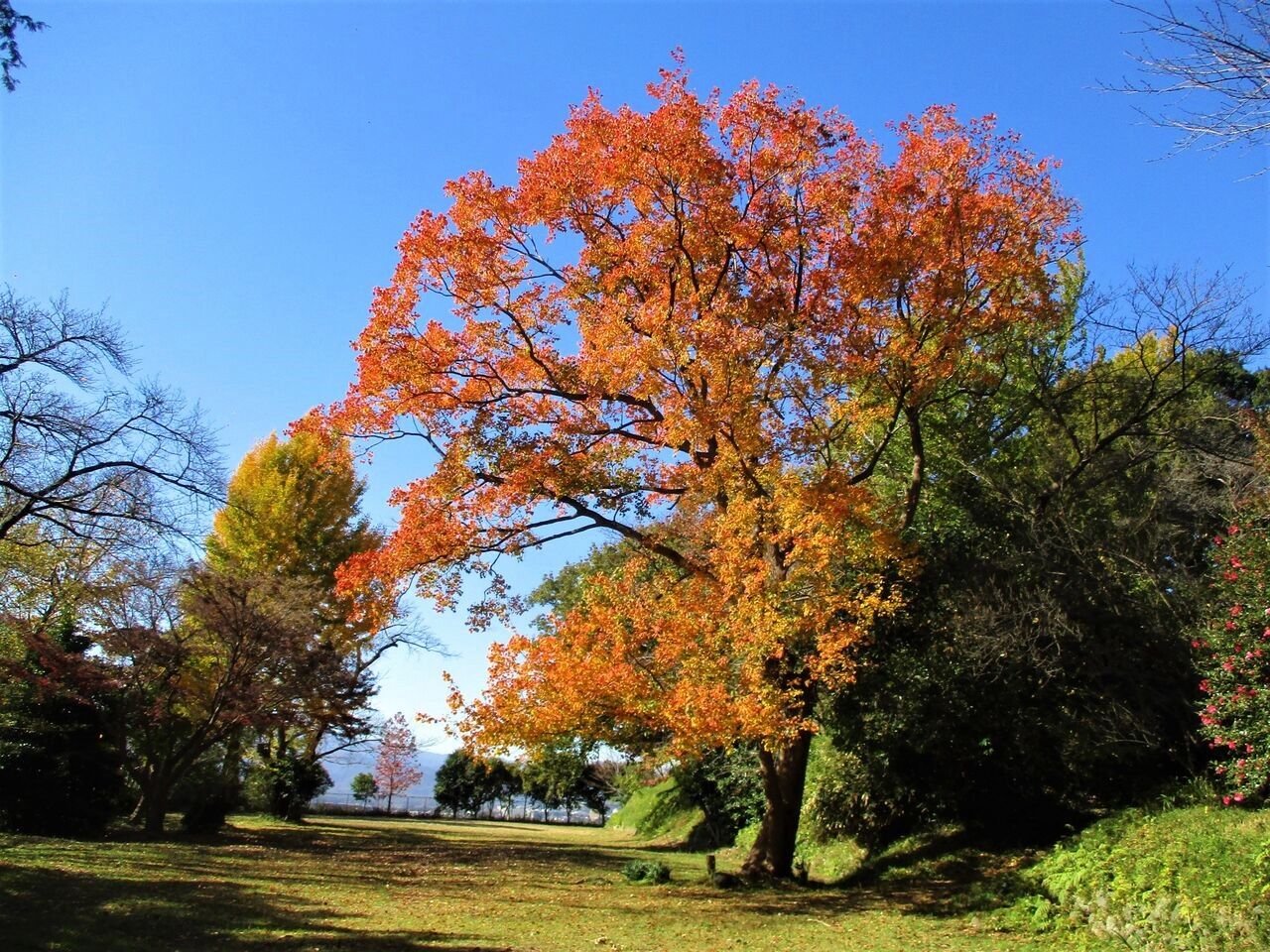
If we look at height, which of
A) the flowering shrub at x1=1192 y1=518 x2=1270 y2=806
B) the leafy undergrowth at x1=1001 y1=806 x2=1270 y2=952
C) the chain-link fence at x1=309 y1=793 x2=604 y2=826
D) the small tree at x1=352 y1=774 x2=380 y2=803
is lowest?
the chain-link fence at x1=309 y1=793 x2=604 y2=826

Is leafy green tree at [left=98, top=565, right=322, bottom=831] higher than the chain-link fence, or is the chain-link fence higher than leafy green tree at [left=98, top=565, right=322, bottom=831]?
leafy green tree at [left=98, top=565, right=322, bottom=831]

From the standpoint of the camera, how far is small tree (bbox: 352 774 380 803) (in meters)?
38.5

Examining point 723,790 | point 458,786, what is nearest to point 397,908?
point 723,790

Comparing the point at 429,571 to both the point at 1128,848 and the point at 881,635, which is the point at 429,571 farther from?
the point at 1128,848

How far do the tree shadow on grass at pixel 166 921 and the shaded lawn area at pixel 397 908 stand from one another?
2 cm

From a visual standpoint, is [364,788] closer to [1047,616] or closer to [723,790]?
[723,790]

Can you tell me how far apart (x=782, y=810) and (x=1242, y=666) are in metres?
6.70

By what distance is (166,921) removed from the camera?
7801mm

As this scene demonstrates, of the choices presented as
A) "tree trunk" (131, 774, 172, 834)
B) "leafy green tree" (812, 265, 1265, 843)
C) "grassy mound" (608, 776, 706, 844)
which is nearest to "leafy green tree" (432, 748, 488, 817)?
"grassy mound" (608, 776, 706, 844)

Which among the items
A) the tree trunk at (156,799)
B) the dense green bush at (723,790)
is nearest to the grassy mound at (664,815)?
the dense green bush at (723,790)

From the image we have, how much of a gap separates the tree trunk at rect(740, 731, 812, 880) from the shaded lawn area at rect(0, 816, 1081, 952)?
691 millimetres

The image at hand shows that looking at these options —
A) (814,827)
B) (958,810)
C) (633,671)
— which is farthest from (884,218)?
(814,827)

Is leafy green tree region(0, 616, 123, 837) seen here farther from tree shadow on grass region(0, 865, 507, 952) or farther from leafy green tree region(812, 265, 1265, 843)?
leafy green tree region(812, 265, 1265, 843)

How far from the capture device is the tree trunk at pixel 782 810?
12.8m
